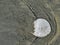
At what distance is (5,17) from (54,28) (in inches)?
12.8

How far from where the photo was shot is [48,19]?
119 centimetres

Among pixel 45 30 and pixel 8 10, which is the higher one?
pixel 8 10

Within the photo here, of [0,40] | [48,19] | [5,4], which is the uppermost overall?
[5,4]

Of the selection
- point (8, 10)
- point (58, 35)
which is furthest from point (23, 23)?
point (58, 35)

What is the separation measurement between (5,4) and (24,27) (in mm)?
197

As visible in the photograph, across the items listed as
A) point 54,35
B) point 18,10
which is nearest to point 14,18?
point 18,10

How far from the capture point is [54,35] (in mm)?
1190

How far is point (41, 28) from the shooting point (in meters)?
1.17

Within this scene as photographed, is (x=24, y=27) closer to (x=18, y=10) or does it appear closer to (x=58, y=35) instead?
(x=18, y=10)

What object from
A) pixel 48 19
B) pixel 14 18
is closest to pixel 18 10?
pixel 14 18

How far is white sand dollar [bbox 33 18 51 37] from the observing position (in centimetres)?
117

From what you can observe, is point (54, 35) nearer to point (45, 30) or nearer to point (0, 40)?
point (45, 30)

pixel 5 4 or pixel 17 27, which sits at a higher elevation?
pixel 5 4

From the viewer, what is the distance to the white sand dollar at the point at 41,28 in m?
1.17
